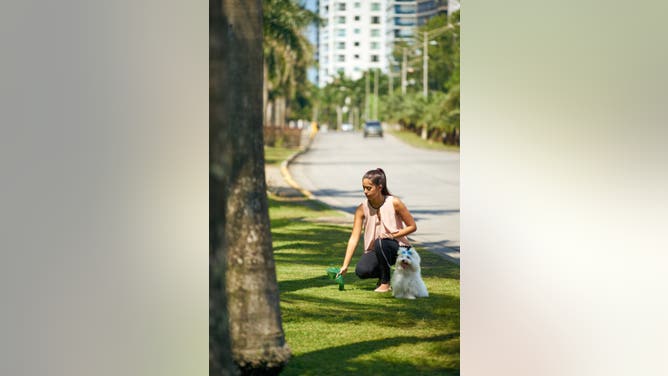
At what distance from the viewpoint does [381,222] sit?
6496 mm

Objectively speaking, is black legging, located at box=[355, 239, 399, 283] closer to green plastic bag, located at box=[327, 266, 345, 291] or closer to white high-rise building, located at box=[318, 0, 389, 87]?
green plastic bag, located at box=[327, 266, 345, 291]

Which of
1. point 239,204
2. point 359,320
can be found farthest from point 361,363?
point 239,204

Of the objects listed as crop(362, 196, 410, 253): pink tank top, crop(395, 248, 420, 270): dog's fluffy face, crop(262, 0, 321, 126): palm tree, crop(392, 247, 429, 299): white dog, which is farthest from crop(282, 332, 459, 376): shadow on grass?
crop(262, 0, 321, 126): palm tree

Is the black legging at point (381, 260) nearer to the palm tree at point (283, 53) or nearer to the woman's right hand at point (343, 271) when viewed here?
the woman's right hand at point (343, 271)

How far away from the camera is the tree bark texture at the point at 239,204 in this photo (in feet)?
17.4

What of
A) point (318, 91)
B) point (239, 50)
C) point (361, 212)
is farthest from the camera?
point (318, 91)

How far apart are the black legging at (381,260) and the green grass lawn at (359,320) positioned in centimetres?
7

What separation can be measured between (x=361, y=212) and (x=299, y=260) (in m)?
0.66

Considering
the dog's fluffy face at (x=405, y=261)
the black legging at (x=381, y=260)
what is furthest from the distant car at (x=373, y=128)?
the dog's fluffy face at (x=405, y=261)

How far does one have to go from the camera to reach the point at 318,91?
8.20 meters
